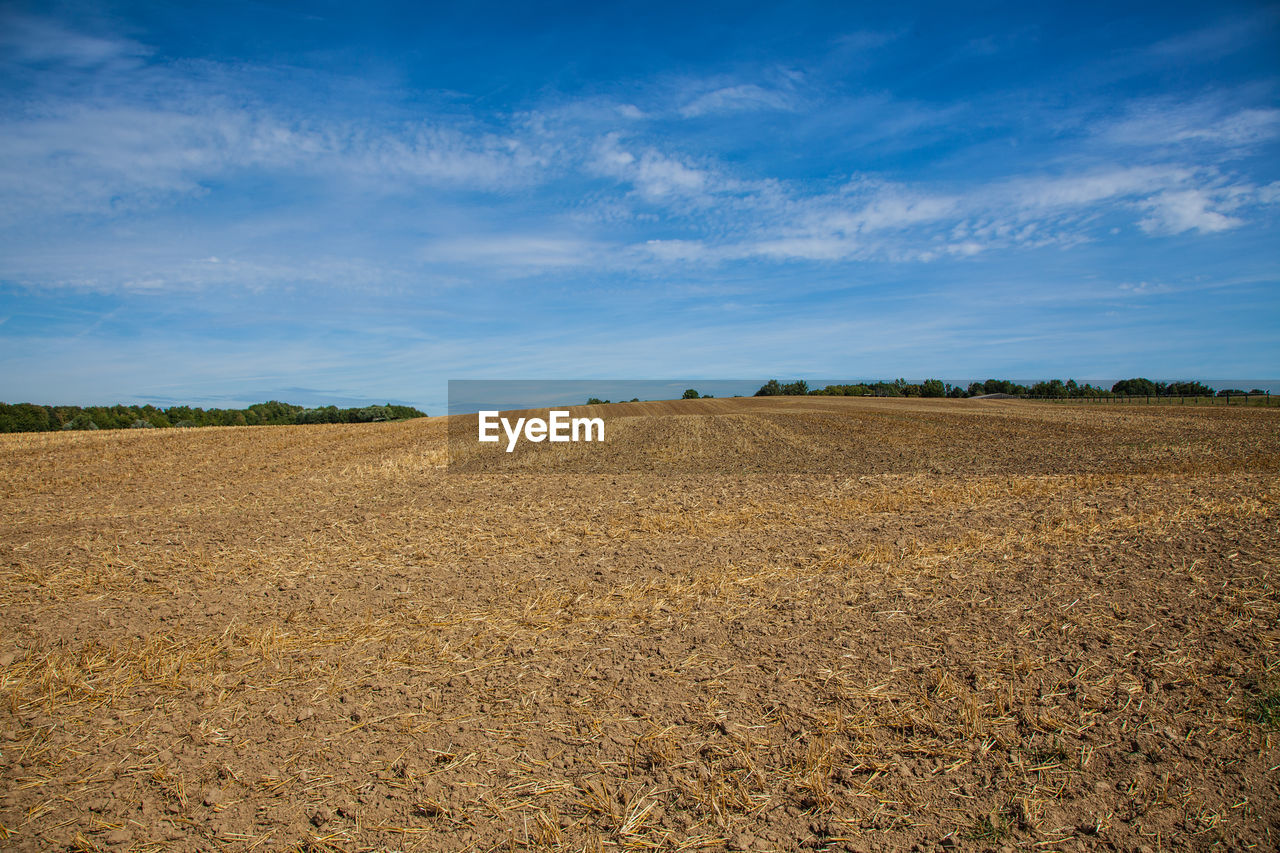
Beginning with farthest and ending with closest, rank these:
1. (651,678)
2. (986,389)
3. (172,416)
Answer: (986,389)
(172,416)
(651,678)

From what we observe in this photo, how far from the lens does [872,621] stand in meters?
6.46

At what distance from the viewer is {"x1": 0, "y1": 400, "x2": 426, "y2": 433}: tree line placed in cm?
6412

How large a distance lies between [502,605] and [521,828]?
3.63 m

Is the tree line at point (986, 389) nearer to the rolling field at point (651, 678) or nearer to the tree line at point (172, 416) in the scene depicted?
the tree line at point (172, 416)

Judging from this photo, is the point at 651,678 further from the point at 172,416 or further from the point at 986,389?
the point at 986,389

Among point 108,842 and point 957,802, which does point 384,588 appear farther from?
point 957,802

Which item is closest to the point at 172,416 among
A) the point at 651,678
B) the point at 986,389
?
the point at 651,678

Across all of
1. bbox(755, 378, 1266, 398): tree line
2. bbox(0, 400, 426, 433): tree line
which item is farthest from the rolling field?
bbox(755, 378, 1266, 398): tree line

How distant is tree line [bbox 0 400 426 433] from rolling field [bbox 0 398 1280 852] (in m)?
56.2

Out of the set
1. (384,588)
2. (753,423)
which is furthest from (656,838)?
(753,423)

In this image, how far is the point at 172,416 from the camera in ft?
286

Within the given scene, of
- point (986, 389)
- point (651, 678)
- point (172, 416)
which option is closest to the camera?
point (651, 678)

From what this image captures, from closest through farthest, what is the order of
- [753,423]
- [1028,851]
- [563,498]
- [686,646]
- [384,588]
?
[1028,851] < [686,646] < [384,588] < [563,498] < [753,423]

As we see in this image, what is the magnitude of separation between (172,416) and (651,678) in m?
106
